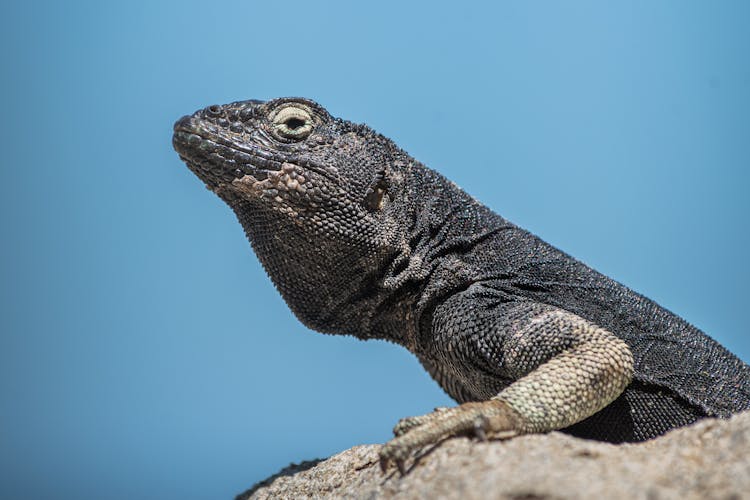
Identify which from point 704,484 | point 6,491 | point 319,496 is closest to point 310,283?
point 319,496

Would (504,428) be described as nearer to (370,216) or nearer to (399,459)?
(399,459)

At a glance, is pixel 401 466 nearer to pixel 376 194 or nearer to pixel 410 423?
pixel 410 423

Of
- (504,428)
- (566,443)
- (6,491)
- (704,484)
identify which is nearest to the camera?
(704,484)

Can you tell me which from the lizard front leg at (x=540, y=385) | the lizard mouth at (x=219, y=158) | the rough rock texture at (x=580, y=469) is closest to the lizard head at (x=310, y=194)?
the lizard mouth at (x=219, y=158)

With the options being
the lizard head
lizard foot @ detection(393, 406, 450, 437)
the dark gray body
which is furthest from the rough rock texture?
the lizard head

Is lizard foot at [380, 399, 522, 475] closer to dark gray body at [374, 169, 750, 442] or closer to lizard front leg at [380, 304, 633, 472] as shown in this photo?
lizard front leg at [380, 304, 633, 472]

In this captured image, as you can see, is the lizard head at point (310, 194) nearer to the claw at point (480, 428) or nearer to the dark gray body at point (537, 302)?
the dark gray body at point (537, 302)

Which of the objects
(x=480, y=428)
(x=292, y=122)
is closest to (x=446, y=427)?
(x=480, y=428)
